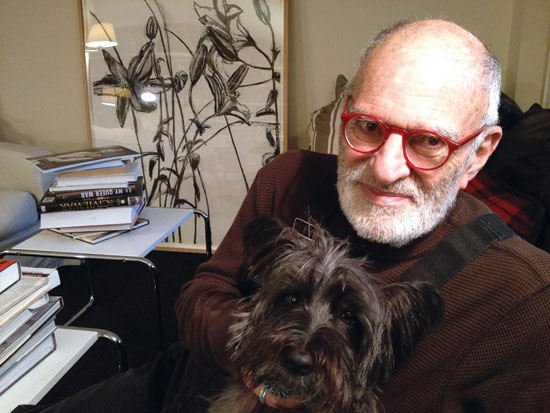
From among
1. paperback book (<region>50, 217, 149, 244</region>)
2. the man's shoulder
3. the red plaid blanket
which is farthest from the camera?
paperback book (<region>50, 217, 149, 244</region>)

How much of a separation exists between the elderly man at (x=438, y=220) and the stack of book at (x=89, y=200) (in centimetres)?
109

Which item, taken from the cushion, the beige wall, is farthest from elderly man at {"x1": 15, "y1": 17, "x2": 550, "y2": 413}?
the beige wall

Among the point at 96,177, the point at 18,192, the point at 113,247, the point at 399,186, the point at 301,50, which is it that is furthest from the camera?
the point at 301,50

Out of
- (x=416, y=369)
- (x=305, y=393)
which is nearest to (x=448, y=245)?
(x=416, y=369)

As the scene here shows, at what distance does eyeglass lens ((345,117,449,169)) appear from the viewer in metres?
A: 0.93

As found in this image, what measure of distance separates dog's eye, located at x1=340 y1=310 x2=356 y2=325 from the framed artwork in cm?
241

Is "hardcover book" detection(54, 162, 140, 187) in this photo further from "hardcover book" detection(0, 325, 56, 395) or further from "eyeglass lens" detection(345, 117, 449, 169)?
"eyeglass lens" detection(345, 117, 449, 169)

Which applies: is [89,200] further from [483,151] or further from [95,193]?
[483,151]

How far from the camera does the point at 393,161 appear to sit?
942 millimetres

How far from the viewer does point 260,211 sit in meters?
1.24

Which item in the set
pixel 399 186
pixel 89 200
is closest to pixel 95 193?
pixel 89 200

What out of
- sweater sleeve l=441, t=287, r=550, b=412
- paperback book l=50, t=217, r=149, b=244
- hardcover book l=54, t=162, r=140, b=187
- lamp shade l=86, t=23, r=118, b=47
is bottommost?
paperback book l=50, t=217, r=149, b=244

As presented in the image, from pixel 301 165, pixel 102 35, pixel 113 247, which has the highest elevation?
pixel 102 35

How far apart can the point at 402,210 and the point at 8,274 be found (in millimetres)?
1054
